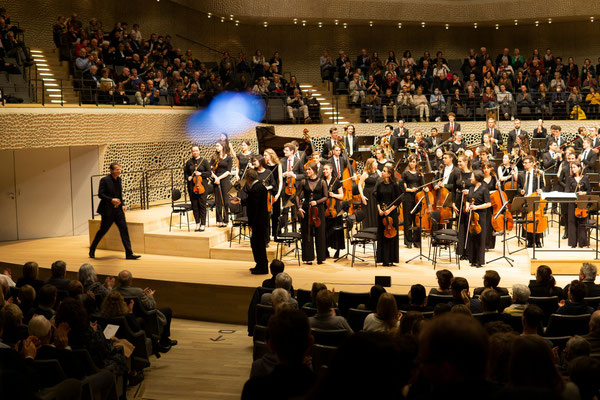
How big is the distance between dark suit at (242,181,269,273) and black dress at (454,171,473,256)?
9.58ft

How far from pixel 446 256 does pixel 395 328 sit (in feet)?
20.2

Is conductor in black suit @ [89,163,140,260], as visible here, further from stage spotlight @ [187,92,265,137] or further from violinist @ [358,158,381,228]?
stage spotlight @ [187,92,265,137]

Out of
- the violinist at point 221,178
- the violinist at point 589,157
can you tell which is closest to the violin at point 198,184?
the violinist at point 221,178

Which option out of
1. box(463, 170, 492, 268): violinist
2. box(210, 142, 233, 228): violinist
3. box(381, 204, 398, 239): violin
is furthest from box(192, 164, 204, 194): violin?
box(463, 170, 492, 268): violinist

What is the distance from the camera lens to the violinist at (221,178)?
1196 centimetres

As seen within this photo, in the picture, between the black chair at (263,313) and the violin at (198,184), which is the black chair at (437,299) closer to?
the black chair at (263,313)

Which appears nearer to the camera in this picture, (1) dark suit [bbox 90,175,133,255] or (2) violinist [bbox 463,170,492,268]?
(2) violinist [bbox 463,170,492,268]

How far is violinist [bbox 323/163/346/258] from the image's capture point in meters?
10.4

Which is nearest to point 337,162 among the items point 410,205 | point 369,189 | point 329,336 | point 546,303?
point 369,189

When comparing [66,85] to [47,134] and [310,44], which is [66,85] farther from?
[310,44]

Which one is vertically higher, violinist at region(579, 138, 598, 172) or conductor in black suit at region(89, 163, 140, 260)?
violinist at region(579, 138, 598, 172)

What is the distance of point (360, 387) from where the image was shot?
7.28 feet

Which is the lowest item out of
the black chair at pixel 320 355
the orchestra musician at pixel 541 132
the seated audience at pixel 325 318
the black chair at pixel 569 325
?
the black chair at pixel 320 355

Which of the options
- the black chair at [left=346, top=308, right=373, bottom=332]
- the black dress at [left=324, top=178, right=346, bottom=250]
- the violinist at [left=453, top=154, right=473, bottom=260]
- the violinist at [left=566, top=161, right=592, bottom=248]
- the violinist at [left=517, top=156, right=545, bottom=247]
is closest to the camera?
the black chair at [left=346, top=308, right=373, bottom=332]
